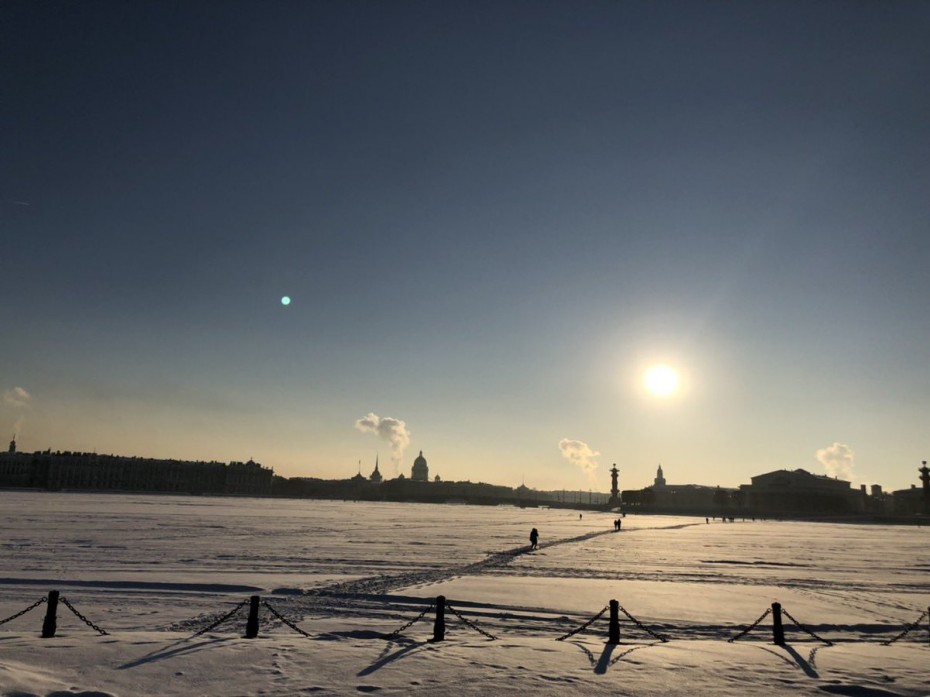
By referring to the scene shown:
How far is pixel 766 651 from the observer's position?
12742mm

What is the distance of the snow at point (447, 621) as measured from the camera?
10297mm

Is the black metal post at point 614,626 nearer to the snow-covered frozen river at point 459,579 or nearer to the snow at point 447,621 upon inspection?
the snow at point 447,621

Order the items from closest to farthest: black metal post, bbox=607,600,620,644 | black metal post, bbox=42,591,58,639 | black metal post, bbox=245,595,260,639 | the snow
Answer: the snow → black metal post, bbox=42,591,58,639 → black metal post, bbox=245,595,260,639 → black metal post, bbox=607,600,620,644

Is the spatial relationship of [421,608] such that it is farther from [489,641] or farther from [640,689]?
[640,689]

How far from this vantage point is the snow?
33.8ft

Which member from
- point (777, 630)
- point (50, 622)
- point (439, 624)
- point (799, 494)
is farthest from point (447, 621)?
point (799, 494)

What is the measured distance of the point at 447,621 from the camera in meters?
15.1

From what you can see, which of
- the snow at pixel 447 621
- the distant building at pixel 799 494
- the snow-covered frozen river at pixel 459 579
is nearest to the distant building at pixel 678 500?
the distant building at pixel 799 494

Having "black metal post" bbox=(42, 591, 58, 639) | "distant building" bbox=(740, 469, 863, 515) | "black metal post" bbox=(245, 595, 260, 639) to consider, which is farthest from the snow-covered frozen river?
"distant building" bbox=(740, 469, 863, 515)

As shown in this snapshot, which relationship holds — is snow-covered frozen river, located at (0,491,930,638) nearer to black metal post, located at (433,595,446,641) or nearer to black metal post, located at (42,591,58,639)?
black metal post, located at (42,591,58,639)

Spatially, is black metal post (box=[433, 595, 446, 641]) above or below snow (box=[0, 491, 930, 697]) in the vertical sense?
above

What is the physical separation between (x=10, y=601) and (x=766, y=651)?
18189 mm

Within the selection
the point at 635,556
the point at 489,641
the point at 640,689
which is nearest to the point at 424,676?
the point at 489,641

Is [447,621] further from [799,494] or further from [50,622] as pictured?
[799,494]
